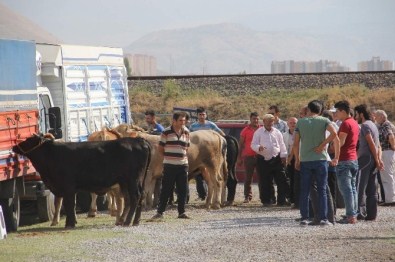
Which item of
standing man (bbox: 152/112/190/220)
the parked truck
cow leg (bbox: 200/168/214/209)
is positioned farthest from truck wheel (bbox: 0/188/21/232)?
cow leg (bbox: 200/168/214/209)

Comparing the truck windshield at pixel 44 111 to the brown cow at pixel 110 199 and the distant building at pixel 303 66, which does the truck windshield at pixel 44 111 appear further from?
the distant building at pixel 303 66

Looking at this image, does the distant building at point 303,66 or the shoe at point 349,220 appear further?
the distant building at point 303,66

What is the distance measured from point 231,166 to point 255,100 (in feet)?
104

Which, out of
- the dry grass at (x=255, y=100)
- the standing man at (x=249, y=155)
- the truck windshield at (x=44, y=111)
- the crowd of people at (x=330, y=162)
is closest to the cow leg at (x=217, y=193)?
the standing man at (x=249, y=155)

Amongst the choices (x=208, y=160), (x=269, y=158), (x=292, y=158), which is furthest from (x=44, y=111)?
(x=269, y=158)

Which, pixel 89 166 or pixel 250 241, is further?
pixel 89 166

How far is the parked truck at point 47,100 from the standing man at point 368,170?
5.74 metres

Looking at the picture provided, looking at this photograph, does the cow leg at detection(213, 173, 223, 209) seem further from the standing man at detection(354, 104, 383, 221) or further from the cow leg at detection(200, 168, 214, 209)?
the standing man at detection(354, 104, 383, 221)

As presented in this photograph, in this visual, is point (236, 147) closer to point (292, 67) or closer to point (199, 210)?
point (199, 210)

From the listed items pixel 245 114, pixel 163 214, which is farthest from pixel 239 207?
pixel 245 114

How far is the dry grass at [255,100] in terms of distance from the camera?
5583 cm

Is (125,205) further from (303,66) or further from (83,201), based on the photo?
(303,66)

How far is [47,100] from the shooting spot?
23.5 m

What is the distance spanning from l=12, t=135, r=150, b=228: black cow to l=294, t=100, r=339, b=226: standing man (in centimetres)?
284
